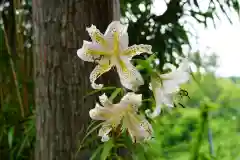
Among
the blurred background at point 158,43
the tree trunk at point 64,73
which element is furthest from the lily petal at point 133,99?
the blurred background at point 158,43

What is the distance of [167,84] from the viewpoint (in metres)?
0.42

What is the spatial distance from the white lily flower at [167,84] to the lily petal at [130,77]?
0.05 ft

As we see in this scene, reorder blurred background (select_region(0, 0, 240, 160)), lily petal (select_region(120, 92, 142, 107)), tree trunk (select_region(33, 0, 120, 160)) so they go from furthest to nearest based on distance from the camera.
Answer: blurred background (select_region(0, 0, 240, 160))
tree trunk (select_region(33, 0, 120, 160))
lily petal (select_region(120, 92, 142, 107))

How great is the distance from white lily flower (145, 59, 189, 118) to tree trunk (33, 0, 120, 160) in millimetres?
202

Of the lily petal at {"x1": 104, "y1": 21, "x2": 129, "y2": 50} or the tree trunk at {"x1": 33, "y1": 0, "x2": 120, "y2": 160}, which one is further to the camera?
the tree trunk at {"x1": 33, "y1": 0, "x2": 120, "y2": 160}

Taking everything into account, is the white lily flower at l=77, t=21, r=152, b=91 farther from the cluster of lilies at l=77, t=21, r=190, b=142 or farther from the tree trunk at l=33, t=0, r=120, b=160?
the tree trunk at l=33, t=0, r=120, b=160

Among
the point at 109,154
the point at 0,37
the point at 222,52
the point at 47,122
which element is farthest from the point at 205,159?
the point at 222,52

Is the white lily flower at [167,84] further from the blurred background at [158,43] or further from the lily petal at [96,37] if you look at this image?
the blurred background at [158,43]

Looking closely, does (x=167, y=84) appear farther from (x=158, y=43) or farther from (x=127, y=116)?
(x=158, y=43)

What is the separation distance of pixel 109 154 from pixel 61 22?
25cm

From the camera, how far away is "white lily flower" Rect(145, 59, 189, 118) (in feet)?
1.34

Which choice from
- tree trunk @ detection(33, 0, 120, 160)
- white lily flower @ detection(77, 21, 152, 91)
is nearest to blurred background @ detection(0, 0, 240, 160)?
tree trunk @ detection(33, 0, 120, 160)

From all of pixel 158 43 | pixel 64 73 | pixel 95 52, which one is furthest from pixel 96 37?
pixel 158 43

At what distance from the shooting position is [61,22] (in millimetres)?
632
